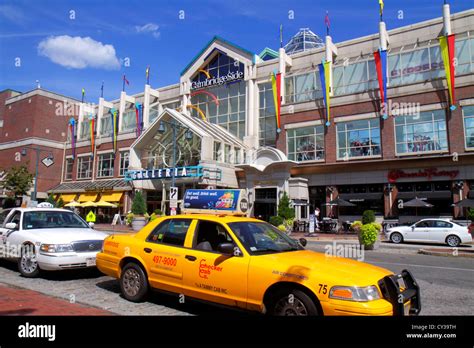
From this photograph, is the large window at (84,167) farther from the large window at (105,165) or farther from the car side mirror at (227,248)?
the car side mirror at (227,248)

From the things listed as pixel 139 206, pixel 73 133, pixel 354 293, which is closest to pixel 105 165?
pixel 73 133

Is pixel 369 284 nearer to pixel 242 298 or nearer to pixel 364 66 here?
pixel 242 298

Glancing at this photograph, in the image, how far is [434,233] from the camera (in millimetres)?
18141

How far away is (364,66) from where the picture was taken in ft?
98.3

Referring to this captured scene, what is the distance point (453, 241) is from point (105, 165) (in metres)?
40.3

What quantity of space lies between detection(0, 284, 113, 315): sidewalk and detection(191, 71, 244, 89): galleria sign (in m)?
33.4

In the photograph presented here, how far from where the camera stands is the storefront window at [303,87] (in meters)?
32.3

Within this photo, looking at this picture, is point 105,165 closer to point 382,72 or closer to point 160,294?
point 382,72

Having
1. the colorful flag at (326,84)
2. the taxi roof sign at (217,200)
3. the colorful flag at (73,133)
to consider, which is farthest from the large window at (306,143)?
the colorful flag at (73,133)

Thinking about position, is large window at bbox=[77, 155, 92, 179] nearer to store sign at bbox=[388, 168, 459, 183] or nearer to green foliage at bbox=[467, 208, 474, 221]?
store sign at bbox=[388, 168, 459, 183]

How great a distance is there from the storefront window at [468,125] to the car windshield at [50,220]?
81.6 ft

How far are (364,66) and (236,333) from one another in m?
29.6

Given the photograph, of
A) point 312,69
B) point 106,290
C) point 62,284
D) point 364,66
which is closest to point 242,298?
point 106,290

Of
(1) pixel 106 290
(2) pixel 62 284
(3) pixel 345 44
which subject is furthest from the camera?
(3) pixel 345 44
